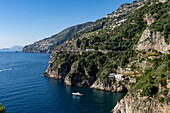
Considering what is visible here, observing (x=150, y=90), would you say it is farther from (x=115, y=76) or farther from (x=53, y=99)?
(x=53, y=99)

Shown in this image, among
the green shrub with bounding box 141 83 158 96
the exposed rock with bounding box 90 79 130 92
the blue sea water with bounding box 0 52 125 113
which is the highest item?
the green shrub with bounding box 141 83 158 96

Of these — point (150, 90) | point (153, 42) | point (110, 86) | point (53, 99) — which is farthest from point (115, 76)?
point (150, 90)

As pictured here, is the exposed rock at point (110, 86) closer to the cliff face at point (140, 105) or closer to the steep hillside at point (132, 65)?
the steep hillside at point (132, 65)

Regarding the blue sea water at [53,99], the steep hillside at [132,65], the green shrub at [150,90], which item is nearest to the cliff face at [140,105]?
the steep hillside at [132,65]

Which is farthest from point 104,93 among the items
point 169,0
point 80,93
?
point 169,0

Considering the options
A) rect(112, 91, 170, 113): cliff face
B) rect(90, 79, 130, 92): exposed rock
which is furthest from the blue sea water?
rect(112, 91, 170, 113): cliff face

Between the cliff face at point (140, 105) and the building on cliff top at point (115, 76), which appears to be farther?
the building on cliff top at point (115, 76)

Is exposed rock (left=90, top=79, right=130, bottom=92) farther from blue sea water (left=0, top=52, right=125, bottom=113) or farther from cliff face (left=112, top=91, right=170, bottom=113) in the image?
cliff face (left=112, top=91, right=170, bottom=113)

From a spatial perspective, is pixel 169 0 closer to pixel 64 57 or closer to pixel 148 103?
pixel 64 57

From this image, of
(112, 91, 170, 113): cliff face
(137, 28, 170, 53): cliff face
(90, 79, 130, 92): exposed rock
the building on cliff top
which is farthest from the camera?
(137, 28, 170, 53): cliff face
